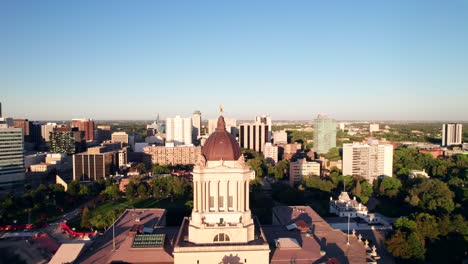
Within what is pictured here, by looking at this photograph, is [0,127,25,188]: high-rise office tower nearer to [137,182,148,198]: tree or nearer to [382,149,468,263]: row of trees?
[137,182,148,198]: tree

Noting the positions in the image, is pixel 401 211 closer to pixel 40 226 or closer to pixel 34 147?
pixel 40 226

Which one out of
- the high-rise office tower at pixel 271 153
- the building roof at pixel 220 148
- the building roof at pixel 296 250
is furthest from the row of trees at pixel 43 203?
the high-rise office tower at pixel 271 153

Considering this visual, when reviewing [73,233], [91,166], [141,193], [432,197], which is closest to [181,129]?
[91,166]

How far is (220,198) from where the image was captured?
28.3 metres

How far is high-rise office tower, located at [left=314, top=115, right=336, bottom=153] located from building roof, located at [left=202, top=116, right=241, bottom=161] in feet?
437

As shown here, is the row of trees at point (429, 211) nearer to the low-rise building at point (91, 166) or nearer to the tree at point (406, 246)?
the tree at point (406, 246)

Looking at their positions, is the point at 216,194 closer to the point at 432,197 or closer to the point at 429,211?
the point at 429,211

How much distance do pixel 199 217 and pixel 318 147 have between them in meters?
136

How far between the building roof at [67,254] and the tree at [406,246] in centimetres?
3231

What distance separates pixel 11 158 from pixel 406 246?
87736 mm

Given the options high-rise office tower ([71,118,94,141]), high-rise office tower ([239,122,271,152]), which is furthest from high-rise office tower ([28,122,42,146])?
high-rise office tower ([239,122,271,152])

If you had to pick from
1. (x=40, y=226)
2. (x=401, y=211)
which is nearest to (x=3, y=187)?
(x=40, y=226)

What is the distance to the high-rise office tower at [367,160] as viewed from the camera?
97125 mm

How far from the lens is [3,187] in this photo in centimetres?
9075
